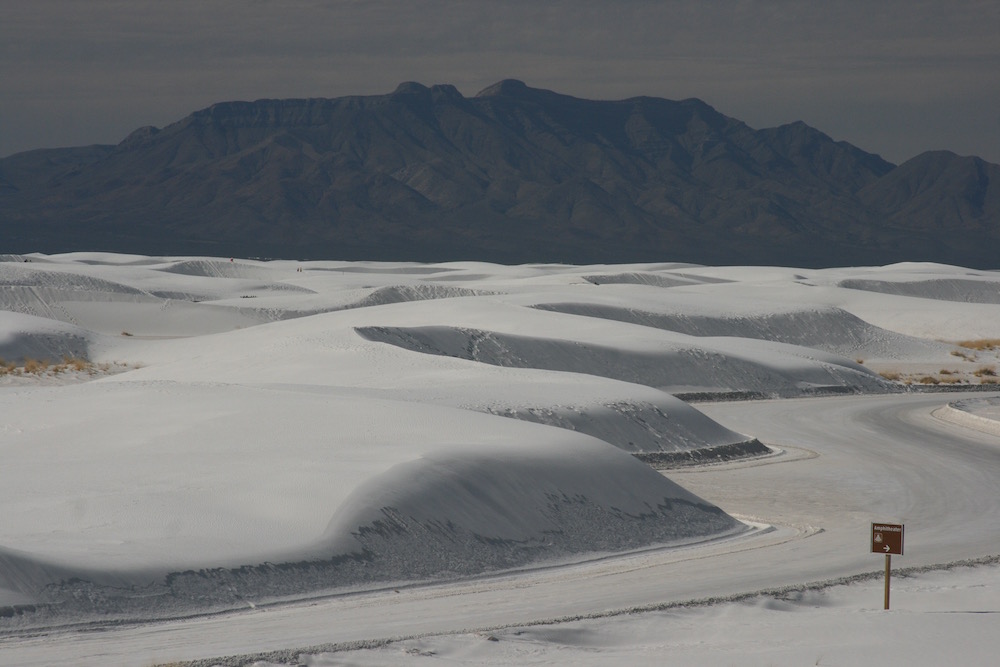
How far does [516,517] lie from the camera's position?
17141mm

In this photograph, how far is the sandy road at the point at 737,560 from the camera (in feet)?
38.5

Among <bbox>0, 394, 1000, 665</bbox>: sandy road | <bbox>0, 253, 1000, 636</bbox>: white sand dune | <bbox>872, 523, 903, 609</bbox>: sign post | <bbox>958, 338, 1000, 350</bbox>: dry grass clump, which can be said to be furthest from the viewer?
<bbox>958, 338, 1000, 350</bbox>: dry grass clump

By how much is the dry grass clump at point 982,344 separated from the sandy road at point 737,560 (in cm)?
3613

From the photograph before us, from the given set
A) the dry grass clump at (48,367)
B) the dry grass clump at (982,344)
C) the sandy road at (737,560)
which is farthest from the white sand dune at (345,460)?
the dry grass clump at (982,344)

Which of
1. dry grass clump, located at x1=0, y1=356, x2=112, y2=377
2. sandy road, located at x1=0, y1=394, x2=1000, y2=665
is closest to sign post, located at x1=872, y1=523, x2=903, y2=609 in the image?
sandy road, located at x1=0, y1=394, x2=1000, y2=665

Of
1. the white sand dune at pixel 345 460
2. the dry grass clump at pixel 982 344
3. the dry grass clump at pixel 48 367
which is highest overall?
the white sand dune at pixel 345 460

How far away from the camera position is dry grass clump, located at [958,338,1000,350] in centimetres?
6694

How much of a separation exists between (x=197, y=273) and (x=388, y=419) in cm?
9325

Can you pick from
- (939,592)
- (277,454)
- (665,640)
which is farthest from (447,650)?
(277,454)

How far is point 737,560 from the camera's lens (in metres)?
16.9

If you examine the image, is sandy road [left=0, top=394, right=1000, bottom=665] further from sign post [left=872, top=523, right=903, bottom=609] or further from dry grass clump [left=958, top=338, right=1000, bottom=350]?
dry grass clump [left=958, top=338, right=1000, bottom=350]

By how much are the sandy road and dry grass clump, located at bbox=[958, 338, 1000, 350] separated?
119 ft

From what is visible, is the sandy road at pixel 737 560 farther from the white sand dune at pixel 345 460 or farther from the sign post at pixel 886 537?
the sign post at pixel 886 537

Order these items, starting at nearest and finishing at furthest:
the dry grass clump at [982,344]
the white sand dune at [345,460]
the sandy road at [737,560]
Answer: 1. the sandy road at [737,560]
2. the white sand dune at [345,460]
3. the dry grass clump at [982,344]
